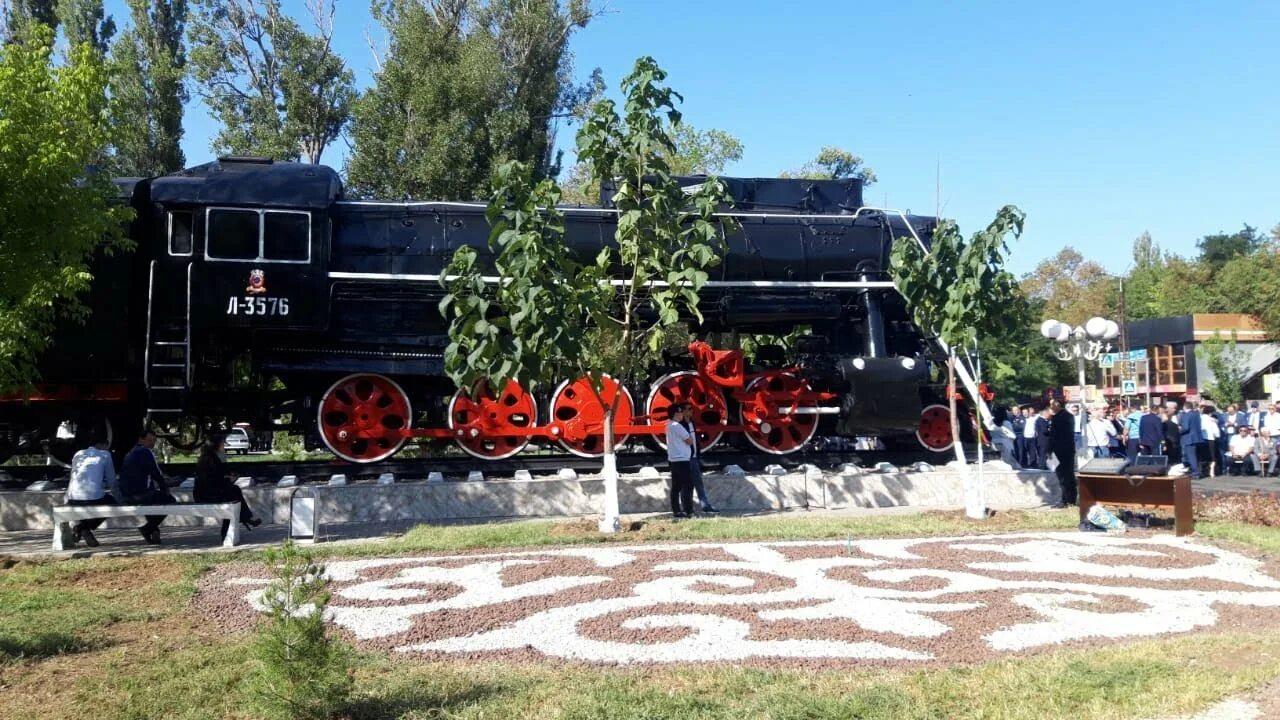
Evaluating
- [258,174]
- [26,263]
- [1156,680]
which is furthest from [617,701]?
[258,174]

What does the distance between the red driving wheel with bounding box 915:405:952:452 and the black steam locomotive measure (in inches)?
1.3

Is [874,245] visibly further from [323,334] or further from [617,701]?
[617,701]

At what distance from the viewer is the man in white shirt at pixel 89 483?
11578 mm

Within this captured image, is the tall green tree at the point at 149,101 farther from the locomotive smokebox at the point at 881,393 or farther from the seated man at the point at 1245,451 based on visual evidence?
the seated man at the point at 1245,451

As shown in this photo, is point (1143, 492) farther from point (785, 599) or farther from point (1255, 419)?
point (1255, 419)

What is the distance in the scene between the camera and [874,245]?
1655cm

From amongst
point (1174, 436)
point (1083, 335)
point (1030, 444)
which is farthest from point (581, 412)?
point (1174, 436)

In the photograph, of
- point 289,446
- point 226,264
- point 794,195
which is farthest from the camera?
→ point 289,446

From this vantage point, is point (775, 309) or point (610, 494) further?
point (775, 309)

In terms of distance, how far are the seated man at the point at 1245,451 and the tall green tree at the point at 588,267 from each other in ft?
57.1

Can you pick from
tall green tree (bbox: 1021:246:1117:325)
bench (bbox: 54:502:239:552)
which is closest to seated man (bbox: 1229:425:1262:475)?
bench (bbox: 54:502:239:552)

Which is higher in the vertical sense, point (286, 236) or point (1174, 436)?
point (286, 236)

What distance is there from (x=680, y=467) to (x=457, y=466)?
153 inches

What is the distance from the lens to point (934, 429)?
55.5ft
